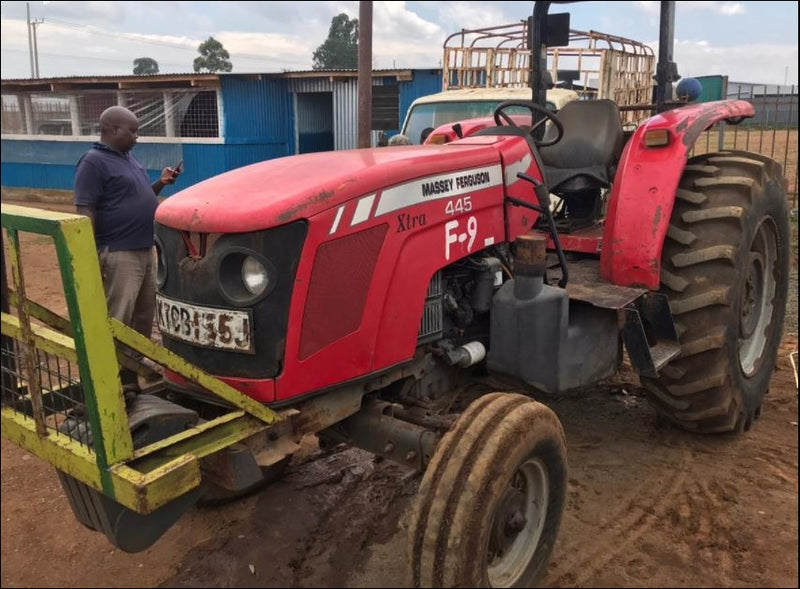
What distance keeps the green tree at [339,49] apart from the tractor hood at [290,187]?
8.51m

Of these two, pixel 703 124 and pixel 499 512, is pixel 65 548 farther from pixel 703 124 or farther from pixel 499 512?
pixel 703 124

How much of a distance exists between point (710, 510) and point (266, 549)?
196 cm

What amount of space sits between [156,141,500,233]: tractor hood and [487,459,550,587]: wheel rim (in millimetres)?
1135

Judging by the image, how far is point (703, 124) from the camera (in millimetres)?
3807

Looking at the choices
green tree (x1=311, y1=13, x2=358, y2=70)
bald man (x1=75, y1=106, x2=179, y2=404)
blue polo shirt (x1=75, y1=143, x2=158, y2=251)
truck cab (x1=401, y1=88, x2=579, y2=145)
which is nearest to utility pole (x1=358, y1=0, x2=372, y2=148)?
truck cab (x1=401, y1=88, x2=579, y2=145)

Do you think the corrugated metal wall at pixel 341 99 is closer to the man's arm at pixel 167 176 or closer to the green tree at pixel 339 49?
the green tree at pixel 339 49

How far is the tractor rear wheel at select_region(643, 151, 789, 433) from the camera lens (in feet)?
11.6

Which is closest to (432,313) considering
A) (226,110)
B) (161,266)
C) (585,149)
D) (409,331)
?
(409,331)

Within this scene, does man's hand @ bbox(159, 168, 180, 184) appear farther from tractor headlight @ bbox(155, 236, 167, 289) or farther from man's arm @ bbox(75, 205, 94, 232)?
tractor headlight @ bbox(155, 236, 167, 289)

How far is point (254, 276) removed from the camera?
246 cm

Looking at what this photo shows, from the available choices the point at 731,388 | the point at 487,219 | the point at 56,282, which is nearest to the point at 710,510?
the point at 731,388

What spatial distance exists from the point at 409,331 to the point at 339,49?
11.7 meters

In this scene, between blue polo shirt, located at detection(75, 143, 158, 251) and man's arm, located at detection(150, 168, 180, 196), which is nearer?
blue polo shirt, located at detection(75, 143, 158, 251)

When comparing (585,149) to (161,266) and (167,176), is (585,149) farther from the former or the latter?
(167,176)
